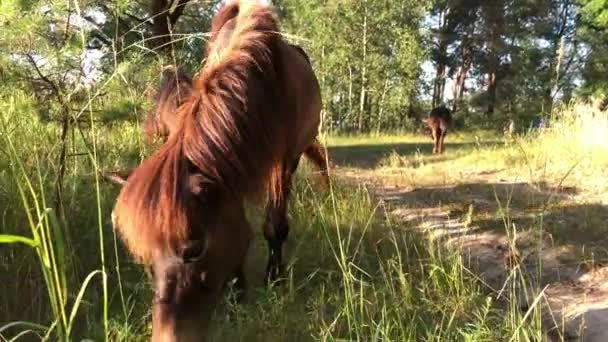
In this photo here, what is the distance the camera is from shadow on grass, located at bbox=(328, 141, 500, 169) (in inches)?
396

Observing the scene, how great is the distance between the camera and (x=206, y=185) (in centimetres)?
207

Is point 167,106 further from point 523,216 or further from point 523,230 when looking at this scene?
point 523,216

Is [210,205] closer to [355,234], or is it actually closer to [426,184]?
[355,234]

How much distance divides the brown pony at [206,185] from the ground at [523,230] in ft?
3.70

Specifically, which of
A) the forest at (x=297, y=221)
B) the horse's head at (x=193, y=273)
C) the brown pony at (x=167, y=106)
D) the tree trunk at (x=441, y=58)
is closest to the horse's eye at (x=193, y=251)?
the horse's head at (x=193, y=273)

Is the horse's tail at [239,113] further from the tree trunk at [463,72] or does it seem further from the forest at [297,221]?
the tree trunk at [463,72]

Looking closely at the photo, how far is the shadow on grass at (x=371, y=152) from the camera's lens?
10.0 metres

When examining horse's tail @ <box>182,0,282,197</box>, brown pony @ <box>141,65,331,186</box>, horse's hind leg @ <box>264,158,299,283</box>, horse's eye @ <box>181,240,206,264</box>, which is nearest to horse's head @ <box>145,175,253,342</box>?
horse's eye @ <box>181,240,206,264</box>

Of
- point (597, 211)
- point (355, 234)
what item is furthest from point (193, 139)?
point (597, 211)

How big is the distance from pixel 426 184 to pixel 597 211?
234 cm

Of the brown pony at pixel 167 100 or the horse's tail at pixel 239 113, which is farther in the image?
the brown pony at pixel 167 100

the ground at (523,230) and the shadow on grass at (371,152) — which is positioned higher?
the ground at (523,230)

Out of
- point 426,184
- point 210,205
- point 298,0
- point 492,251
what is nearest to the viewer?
point 210,205

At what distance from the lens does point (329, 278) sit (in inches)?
120
